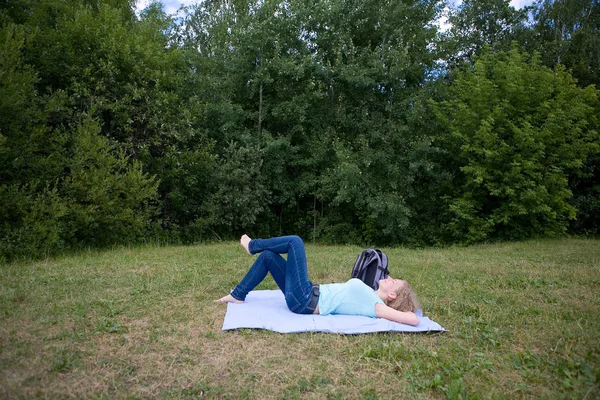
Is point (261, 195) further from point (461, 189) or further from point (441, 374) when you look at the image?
point (441, 374)

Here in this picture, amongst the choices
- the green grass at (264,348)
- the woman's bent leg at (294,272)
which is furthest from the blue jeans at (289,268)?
the green grass at (264,348)

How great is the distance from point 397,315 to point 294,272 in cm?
112

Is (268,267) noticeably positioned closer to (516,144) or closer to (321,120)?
(321,120)

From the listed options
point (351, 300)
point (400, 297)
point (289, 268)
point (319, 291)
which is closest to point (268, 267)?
point (289, 268)

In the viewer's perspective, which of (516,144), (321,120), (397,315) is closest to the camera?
(397,315)

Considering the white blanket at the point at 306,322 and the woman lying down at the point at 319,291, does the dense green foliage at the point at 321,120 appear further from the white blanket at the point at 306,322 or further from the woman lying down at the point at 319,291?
the white blanket at the point at 306,322

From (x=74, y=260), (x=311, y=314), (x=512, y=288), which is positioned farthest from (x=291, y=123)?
(x=311, y=314)

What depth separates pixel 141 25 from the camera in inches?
554

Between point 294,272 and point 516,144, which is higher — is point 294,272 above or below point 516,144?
below

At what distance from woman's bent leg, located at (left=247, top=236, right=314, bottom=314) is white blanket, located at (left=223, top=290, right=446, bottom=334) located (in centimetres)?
13

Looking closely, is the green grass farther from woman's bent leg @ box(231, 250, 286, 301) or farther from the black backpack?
the black backpack

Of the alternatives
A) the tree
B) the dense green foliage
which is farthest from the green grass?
the tree

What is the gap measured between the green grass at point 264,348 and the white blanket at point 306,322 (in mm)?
103

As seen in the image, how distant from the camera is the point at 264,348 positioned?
373cm
